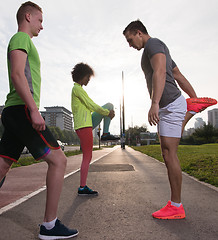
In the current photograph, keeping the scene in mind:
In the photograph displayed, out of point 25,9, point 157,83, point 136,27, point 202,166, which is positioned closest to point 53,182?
point 157,83

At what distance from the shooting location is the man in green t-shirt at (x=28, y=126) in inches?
83.5

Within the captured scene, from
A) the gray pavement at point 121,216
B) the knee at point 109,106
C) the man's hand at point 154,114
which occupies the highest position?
the knee at point 109,106

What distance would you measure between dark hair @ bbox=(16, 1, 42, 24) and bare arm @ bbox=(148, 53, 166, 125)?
54.2 inches

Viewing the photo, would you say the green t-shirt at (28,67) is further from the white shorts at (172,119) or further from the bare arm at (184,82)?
the bare arm at (184,82)

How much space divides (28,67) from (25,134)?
2.04ft

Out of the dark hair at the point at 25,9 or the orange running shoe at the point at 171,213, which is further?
the orange running shoe at the point at 171,213

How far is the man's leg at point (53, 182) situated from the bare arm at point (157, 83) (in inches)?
45.4

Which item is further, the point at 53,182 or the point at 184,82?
the point at 184,82

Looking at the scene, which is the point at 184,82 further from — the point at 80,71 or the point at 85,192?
the point at 85,192

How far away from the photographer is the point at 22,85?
2105 millimetres

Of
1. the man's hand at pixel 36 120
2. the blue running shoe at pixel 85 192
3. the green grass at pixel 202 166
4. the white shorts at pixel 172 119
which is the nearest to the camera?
the man's hand at pixel 36 120

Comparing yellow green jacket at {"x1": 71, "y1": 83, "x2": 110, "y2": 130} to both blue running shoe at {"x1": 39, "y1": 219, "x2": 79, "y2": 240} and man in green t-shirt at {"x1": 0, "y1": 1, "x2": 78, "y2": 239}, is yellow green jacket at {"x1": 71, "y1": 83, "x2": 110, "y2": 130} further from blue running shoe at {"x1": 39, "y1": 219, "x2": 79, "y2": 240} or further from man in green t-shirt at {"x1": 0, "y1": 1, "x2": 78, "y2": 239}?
blue running shoe at {"x1": 39, "y1": 219, "x2": 79, "y2": 240}

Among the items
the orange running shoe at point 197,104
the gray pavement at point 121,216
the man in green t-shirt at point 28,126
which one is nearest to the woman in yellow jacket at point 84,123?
the gray pavement at point 121,216

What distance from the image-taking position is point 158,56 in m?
2.81
